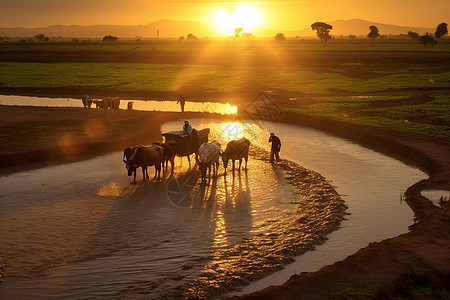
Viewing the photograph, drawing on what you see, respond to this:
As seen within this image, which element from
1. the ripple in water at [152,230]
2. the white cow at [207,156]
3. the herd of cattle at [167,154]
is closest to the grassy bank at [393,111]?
the ripple in water at [152,230]

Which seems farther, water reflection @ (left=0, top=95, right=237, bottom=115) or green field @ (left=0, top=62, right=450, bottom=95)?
green field @ (left=0, top=62, right=450, bottom=95)

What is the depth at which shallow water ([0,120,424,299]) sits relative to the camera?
11.1 metres

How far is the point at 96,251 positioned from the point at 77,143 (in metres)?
12.3

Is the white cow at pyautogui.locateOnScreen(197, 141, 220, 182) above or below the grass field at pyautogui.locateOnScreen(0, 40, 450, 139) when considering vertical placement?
below

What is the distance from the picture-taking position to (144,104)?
1655 inches

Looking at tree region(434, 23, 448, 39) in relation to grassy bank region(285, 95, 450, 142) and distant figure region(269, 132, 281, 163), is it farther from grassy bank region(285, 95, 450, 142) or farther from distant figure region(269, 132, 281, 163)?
distant figure region(269, 132, 281, 163)

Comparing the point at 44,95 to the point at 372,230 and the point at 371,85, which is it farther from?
the point at 372,230

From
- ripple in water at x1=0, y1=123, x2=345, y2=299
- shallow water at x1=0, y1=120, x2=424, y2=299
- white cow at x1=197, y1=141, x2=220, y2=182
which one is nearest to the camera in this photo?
ripple in water at x1=0, y1=123, x2=345, y2=299

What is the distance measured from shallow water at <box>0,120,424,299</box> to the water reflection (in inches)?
669

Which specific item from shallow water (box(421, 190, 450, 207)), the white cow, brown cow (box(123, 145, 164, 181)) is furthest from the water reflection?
shallow water (box(421, 190, 450, 207))

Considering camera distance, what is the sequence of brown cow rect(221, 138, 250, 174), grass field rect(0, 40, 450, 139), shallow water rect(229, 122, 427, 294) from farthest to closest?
grass field rect(0, 40, 450, 139), brown cow rect(221, 138, 250, 174), shallow water rect(229, 122, 427, 294)

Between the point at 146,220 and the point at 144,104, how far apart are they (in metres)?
28.6

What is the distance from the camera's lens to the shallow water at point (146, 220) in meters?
11.1

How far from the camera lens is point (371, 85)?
1975 inches
